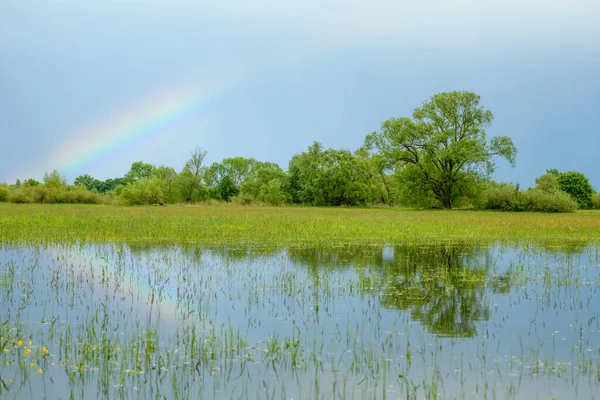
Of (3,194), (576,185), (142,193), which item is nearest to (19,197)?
(3,194)

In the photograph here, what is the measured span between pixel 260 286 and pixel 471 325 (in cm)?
571

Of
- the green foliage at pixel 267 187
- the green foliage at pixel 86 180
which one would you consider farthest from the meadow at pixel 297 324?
the green foliage at pixel 86 180

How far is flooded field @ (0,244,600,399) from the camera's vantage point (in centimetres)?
752

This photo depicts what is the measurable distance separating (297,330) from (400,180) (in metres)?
63.5

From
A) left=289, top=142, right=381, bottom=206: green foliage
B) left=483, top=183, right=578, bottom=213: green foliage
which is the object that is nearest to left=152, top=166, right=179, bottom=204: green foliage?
left=289, top=142, right=381, bottom=206: green foliage

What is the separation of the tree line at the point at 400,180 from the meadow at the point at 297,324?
4557 cm

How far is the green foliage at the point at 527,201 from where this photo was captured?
63.8m

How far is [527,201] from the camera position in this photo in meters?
64.0

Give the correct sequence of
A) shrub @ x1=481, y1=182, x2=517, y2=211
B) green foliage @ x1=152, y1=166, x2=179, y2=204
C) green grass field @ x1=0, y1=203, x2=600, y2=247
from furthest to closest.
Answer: green foliage @ x1=152, y1=166, x2=179, y2=204 → shrub @ x1=481, y1=182, x2=517, y2=211 → green grass field @ x1=0, y1=203, x2=600, y2=247

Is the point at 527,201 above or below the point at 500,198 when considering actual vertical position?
below

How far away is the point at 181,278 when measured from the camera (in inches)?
616

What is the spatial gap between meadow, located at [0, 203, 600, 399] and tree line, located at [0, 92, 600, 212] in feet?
149

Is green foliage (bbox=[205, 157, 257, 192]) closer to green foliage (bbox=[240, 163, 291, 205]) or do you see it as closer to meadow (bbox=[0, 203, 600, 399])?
green foliage (bbox=[240, 163, 291, 205])

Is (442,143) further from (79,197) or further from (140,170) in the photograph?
(140,170)
